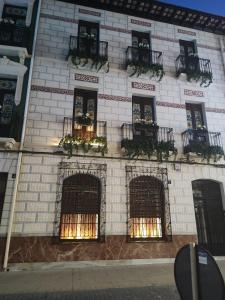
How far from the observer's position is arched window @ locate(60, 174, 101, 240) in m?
8.50

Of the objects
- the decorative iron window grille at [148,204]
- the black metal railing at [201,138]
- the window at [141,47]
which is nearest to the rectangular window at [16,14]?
the window at [141,47]

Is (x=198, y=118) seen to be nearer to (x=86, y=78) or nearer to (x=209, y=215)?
(x=209, y=215)

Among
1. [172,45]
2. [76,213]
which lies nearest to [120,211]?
[76,213]

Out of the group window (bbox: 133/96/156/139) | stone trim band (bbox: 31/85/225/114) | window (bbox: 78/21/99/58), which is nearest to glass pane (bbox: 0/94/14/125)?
stone trim band (bbox: 31/85/225/114)

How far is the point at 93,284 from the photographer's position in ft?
19.2

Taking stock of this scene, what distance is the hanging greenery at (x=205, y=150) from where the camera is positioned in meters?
9.91

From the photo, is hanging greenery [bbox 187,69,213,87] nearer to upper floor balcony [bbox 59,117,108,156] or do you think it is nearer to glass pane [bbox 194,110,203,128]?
glass pane [bbox 194,110,203,128]

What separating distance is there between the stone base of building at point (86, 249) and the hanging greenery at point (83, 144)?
3147 mm

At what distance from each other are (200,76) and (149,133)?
3907 mm

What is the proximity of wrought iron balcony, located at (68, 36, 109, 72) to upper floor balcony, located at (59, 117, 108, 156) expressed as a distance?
260cm

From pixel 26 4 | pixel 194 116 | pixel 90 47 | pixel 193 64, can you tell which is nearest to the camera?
pixel 90 47

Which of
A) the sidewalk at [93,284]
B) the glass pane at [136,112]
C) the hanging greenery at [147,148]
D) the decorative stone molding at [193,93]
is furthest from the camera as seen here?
the decorative stone molding at [193,93]

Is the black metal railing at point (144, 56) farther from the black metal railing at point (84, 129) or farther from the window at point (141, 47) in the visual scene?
the black metal railing at point (84, 129)

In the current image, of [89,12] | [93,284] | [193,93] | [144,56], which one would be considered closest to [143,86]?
[144,56]
